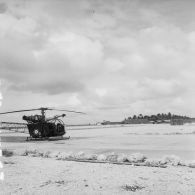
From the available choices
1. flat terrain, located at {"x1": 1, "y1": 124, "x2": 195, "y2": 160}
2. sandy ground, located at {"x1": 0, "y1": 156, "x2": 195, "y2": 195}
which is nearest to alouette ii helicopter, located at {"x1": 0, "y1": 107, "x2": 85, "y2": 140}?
flat terrain, located at {"x1": 1, "y1": 124, "x2": 195, "y2": 160}

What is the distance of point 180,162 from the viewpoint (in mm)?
11773

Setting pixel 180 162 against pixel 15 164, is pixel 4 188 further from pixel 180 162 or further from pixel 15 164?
pixel 180 162

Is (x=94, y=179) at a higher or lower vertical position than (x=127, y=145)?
higher

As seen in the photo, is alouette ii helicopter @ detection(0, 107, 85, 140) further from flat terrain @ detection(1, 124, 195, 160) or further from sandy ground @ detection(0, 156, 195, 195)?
sandy ground @ detection(0, 156, 195, 195)

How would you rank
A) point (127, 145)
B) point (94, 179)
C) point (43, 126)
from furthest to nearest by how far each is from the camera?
point (43, 126) < point (127, 145) < point (94, 179)

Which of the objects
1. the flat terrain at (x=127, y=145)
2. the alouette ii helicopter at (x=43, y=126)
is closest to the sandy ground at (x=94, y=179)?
the flat terrain at (x=127, y=145)

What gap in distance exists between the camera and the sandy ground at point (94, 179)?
26.4 ft

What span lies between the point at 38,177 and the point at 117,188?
2918 millimetres

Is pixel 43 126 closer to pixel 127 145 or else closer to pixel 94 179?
pixel 127 145

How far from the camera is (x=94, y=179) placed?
9.34 m

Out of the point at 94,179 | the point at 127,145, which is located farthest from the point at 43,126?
the point at 94,179

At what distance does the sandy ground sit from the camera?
8.05 metres

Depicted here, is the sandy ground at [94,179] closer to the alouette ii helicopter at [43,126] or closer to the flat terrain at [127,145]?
the flat terrain at [127,145]

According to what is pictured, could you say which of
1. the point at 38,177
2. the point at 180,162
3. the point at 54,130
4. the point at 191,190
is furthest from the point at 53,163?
the point at 54,130
